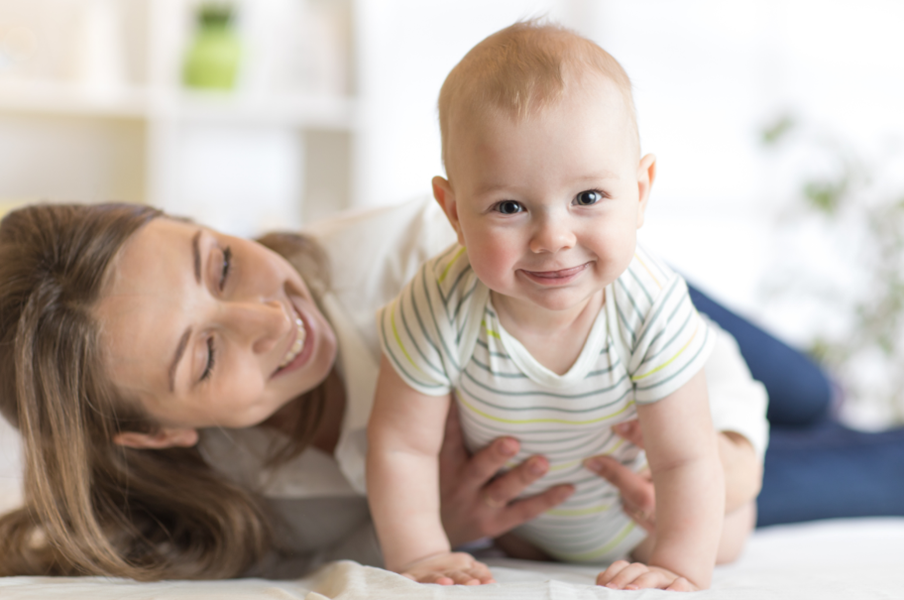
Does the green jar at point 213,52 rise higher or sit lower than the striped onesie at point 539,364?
higher

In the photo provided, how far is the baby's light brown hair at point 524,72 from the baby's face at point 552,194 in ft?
0.03

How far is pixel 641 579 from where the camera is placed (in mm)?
735

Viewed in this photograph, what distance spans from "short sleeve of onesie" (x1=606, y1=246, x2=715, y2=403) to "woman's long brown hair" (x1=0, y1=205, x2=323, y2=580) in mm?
583

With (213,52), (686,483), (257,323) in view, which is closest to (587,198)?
(686,483)

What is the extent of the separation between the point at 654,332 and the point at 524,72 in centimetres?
28

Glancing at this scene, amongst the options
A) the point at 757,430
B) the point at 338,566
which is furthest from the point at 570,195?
the point at 757,430

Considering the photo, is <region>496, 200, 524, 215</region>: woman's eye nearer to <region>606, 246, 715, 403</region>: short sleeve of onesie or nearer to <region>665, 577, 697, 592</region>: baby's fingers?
<region>606, 246, 715, 403</region>: short sleeve of onesie

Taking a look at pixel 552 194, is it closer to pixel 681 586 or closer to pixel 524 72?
pixel 524 72

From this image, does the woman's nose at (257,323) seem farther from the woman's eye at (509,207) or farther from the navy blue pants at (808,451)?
the navy blue pants at (808,451)

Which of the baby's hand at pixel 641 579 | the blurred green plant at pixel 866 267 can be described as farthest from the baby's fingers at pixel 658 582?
the blurred green plant at pixel 866 267

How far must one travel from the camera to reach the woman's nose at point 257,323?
3.07 feet

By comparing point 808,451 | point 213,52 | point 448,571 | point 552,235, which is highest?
point 213,52

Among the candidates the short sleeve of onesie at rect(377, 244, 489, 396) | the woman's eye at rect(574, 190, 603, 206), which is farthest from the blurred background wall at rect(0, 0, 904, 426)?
the woman's eye at rect(574, 190, 603, 206)

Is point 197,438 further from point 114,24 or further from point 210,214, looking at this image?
point 114,24
